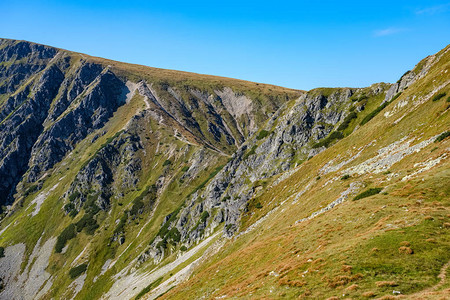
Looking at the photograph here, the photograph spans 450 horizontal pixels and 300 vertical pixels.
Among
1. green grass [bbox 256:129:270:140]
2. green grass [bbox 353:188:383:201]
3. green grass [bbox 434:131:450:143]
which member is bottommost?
green grass [bbox 353:188:383:201]

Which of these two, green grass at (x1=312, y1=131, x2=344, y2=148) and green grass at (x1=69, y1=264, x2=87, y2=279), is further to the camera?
green grass at (x1=69, y1=264, x2=87, y2=279)

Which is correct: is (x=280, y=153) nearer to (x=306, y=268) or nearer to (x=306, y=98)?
(x=306, y=98)

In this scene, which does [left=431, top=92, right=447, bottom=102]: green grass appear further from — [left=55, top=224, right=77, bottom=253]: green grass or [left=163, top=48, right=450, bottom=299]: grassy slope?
[left=55, top=224, right=77, bottom=253]: green grass

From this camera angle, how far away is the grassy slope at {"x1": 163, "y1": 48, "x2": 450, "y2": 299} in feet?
64.5

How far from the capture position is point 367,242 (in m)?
24.4

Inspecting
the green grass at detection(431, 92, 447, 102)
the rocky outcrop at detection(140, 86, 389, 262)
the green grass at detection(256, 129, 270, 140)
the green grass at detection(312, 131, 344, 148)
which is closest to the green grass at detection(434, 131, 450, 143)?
the green grass at detection(431, 92, 447, 102)

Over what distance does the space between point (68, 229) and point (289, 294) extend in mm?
210020

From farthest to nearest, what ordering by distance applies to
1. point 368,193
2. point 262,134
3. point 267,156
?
point 262,134
point 267,156
point 368,193

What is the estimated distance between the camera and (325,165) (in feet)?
233

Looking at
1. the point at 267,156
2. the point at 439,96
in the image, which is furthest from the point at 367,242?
the point at 267,156

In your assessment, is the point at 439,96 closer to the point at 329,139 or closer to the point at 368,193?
the point at 368,193

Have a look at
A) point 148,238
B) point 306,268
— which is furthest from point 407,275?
point 148,238

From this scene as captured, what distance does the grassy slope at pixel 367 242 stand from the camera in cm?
1967

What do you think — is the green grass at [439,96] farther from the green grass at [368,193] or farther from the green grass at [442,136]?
the green grass at [368,193]
